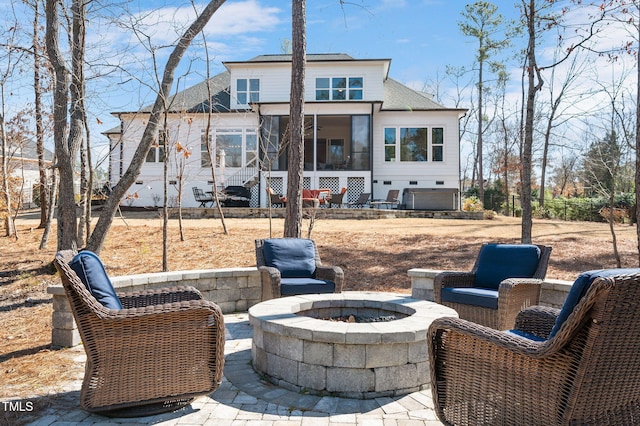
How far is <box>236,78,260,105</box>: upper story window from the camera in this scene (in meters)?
19.7

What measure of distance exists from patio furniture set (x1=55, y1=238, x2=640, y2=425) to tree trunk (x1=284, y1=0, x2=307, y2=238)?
2838 millimetres

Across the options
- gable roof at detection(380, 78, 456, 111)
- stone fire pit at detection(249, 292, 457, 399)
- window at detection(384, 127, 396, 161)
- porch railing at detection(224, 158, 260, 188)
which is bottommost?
stone fire pit at detection(249, 292, 457, 399)

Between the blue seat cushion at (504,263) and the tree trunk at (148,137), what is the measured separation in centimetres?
475

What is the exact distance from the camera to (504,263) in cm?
505

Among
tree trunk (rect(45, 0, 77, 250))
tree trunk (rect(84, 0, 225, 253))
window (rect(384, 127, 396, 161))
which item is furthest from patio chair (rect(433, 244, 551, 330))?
window (rect(384, 127, 396, 161))

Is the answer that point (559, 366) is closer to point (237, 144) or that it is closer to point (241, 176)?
point (241, 176)

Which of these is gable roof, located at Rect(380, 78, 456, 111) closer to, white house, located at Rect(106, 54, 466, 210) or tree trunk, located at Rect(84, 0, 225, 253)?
white house, located at Rect(106, 54, 466, 210)

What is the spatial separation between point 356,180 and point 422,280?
12828mm

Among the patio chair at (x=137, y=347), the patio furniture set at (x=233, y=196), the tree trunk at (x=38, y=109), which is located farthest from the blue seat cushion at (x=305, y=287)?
the patio furniture set at (x=233, y=196)

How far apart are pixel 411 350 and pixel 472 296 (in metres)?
1.53

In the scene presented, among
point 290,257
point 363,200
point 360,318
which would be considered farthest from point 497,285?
point 363,200

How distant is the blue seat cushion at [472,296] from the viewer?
4.51 meters

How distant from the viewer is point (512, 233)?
11.8m

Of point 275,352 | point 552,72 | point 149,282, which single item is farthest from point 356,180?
A: point 275,352
